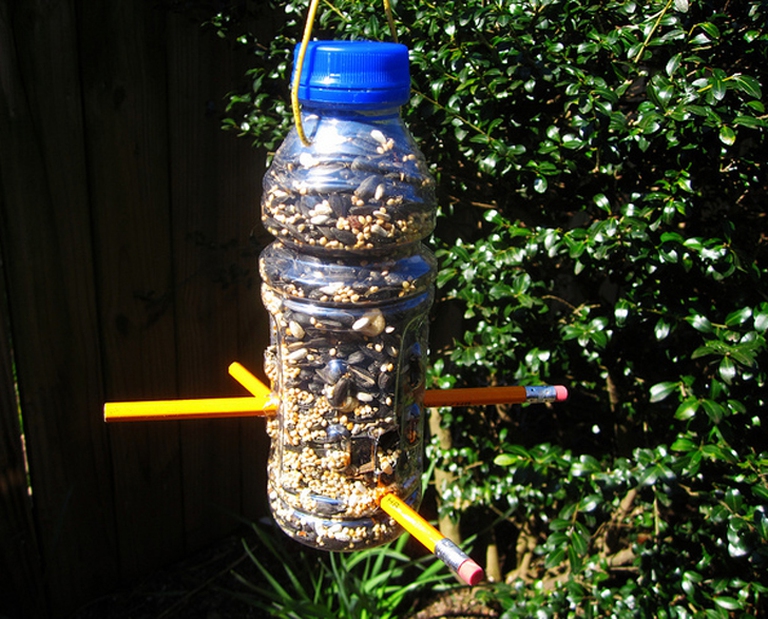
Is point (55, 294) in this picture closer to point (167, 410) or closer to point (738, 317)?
point (167, 410)

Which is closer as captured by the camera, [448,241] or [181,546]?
[448,241]

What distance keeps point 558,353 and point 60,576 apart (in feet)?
5.89

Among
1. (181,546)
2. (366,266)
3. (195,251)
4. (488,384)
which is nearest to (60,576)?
(181,546)

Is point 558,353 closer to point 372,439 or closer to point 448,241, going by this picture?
point 448,241

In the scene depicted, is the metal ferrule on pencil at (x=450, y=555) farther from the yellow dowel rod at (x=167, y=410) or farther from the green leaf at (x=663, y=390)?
the green leaf at (x=663, y=390)

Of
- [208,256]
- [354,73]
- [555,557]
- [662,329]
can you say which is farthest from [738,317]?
[208,256]

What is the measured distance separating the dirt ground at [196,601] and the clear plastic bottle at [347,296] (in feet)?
4.85

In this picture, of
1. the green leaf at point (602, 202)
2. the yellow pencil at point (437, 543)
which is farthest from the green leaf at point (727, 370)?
the yellow pencil at point (437, 543)

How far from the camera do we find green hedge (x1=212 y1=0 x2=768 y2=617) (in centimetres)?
181

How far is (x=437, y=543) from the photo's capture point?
119cm

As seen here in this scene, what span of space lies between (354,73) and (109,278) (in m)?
1.59

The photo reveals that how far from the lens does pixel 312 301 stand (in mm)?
1417

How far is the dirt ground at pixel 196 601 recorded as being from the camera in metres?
2.88

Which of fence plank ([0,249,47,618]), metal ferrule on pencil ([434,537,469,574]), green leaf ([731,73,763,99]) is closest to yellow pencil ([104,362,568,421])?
metal ferrule on pencil ([434,537,469,574])
